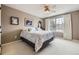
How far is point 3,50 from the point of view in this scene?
61.2 inches

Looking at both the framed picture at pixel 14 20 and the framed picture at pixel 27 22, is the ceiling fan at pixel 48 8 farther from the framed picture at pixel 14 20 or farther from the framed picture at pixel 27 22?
the framed picture at pixel 14 20

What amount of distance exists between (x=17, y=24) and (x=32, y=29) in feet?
1.23

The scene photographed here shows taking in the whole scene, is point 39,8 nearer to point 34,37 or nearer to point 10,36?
point 34,37

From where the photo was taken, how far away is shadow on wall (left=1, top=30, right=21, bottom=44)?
1.53m

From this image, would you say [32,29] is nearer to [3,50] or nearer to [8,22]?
[8,22]

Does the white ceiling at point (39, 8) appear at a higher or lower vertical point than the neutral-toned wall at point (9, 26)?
higher

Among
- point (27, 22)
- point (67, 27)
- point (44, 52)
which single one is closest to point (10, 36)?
point (27, 22)

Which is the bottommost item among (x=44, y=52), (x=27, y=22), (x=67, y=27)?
(x=44, y=52)

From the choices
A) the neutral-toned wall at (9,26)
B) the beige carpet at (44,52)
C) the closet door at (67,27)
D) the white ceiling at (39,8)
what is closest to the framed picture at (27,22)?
the neutral-toned wall at (9,26)

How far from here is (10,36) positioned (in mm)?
1572

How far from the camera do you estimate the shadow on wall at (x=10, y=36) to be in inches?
60.2
